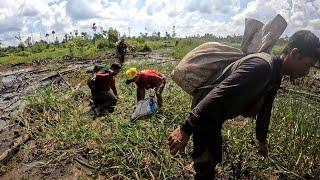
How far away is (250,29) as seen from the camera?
2488 mm

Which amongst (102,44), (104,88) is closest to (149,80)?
(104,88)

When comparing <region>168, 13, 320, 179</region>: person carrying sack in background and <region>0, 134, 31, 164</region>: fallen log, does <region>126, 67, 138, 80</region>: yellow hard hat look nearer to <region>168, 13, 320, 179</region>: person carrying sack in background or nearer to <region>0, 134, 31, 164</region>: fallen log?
<region>0, 134, 31, 164</region>: fallen log

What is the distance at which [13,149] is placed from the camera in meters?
5.46

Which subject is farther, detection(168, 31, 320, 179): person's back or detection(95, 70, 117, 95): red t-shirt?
detection(95, 70, 117, 95): red t-shirt

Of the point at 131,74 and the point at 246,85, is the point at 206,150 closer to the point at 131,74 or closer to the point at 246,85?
the point at 246,85

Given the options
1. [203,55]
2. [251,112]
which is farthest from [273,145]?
[203,55]

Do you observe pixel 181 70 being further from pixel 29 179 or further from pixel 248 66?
pixel 29 179

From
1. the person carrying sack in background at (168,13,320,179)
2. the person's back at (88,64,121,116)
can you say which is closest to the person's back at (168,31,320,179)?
the person carrying sack in background at (168,13,320,179)

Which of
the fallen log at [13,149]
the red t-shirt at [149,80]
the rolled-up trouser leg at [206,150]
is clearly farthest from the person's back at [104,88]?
the rolled-up trouser leg at [206,150]

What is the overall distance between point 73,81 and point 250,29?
423 inches

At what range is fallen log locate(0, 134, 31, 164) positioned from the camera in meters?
5.16

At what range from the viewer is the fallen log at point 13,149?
5162 mm

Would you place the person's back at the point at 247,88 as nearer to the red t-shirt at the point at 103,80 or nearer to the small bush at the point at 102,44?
the red t-shirt at the point at 103,80

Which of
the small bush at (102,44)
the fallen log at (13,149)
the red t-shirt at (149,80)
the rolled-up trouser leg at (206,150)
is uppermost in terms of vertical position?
the rolled-up trouser leg at (206,150)
